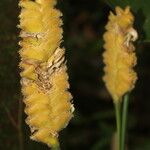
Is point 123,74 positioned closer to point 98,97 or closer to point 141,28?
point 141,28

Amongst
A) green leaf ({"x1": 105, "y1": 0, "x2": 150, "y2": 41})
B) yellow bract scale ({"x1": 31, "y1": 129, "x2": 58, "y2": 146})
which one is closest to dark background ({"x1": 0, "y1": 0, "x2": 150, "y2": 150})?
green leaf ({"x1": 105, "y1": 0, "x2": 150, "y2": 41})

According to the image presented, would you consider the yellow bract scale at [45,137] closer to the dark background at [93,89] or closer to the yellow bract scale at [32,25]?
the yellow bract scale at [32,25]

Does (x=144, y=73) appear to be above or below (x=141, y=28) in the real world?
above

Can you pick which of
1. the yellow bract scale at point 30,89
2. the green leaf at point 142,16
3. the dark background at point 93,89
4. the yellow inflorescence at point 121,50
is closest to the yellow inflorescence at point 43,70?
the yellow bract scale at point 30,89

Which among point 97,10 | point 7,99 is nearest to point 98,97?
point 97,10

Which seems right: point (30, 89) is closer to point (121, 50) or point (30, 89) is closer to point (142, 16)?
point (121, 50)

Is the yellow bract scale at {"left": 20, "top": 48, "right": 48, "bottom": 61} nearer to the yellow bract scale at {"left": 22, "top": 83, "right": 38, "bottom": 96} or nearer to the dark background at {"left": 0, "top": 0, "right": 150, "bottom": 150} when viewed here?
the yellow bract scale at {"left": 22, "top": 83, "right": 38, "bottom": 96}
